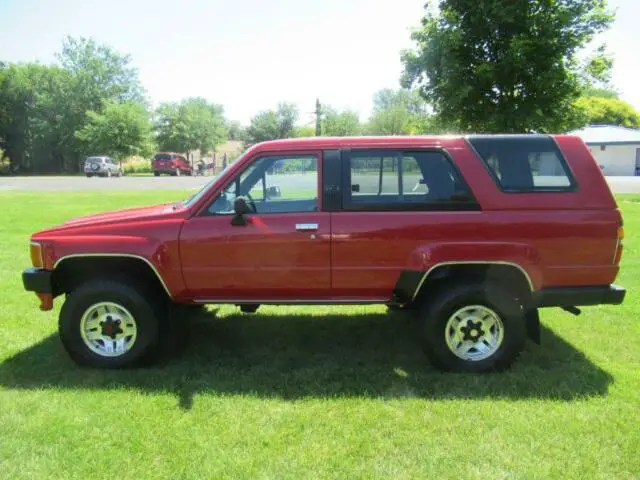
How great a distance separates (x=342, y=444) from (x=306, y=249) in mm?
1528

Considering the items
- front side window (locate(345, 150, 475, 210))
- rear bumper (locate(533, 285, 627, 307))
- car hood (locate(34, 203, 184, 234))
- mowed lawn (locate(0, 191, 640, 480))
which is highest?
front side window (locate(345, 150, 475, 210))

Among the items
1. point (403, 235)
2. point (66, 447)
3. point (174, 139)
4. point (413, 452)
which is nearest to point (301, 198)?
point (403, 235)

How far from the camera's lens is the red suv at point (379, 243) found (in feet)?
13.2

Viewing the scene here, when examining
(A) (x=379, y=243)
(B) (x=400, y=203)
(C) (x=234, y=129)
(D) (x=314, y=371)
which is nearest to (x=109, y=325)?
(D) (x=314, y=371)

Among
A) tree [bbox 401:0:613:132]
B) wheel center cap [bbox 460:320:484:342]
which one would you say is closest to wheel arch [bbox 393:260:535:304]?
wheel center cap [bbox 460:320:484:342]

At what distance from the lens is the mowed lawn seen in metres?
2.99

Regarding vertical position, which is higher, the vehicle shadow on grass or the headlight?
the headlight

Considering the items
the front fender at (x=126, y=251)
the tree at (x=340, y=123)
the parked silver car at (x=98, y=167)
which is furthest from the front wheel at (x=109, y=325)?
the tree at (x=340, y=123)

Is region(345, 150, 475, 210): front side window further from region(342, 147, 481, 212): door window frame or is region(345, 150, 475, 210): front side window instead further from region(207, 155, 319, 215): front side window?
region(207, 155, 319, 215): front side window

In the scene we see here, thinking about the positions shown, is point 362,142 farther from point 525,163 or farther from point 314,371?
point 314,371

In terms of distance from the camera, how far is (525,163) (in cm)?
411

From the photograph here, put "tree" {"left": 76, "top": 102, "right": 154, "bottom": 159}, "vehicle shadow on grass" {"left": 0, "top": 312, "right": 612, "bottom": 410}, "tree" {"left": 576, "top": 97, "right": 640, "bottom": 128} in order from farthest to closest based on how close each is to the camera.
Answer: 1. "tree" {"left": 576, "top": 97, "right": 640, "bottom": 128}
2. "tree" {"left": 76, "top": 102, "right": 154, "bottom": 159}
3. "vehicle shadow on grass" {"left": 0, "top": 312, "right": 612, "bottom": 410}

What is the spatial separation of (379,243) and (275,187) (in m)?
0.99

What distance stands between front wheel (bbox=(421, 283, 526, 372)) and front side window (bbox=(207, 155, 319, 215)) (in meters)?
1.33
